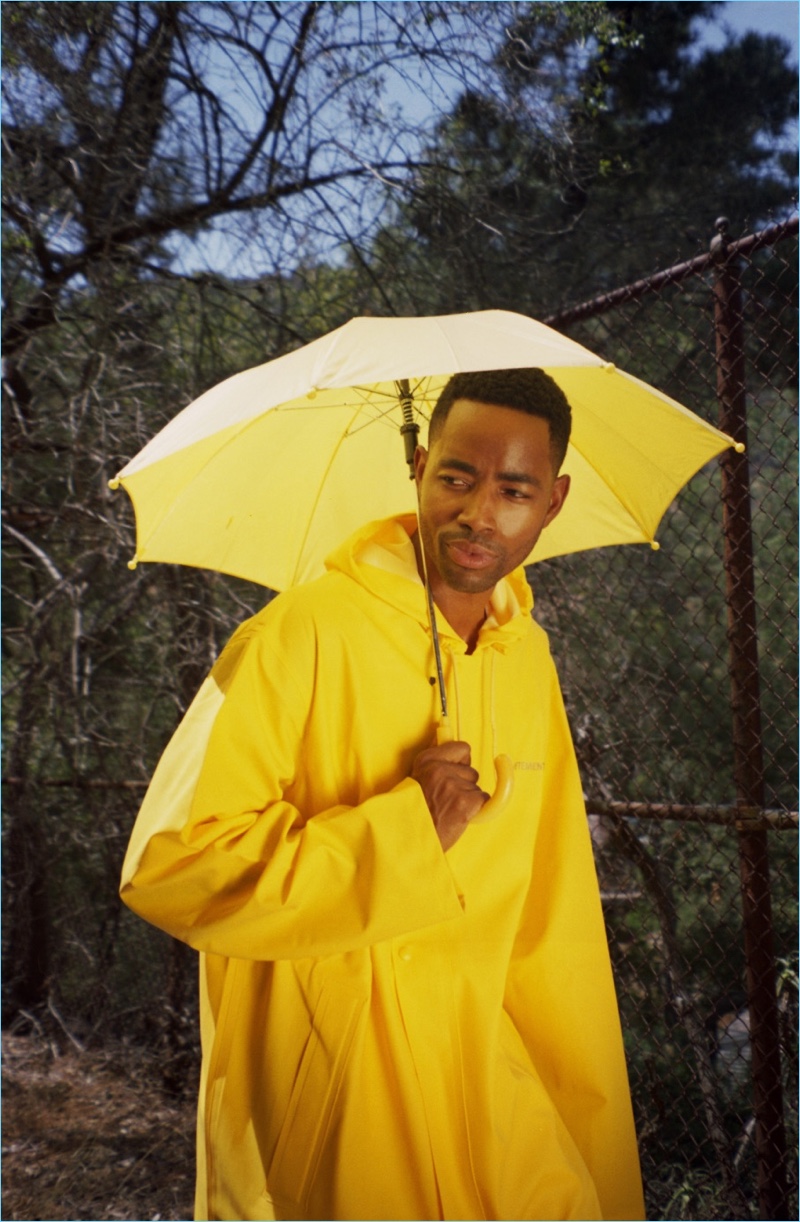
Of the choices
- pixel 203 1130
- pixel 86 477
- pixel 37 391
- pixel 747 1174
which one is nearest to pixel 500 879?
pixel 203 1130

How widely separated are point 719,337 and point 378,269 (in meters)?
2.36

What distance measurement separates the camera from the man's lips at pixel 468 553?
5.98ft

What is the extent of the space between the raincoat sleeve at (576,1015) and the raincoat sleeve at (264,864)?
1.37ft

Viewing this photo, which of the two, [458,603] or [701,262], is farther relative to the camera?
[701,262]

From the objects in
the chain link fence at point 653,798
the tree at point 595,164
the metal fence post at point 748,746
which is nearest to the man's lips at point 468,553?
the metal fence post at point 748,746

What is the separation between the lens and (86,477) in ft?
16.1

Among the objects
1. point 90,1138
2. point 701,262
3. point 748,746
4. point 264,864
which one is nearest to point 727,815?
point 748,746

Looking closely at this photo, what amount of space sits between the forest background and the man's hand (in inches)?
110

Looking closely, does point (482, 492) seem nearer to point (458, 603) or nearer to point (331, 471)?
point (458, 603)

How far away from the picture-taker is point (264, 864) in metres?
1.60

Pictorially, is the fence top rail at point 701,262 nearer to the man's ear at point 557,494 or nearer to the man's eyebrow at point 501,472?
the man's ear at point 557,494

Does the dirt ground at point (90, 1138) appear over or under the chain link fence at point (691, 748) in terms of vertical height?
under

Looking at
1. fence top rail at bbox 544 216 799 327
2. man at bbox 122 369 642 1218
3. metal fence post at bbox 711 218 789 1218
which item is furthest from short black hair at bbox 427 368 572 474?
fence top rail at bbox 544 216 799 327

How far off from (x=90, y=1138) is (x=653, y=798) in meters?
2.76
